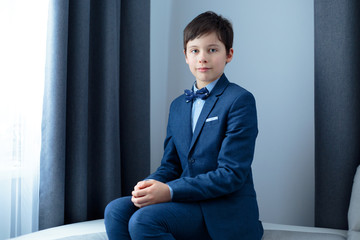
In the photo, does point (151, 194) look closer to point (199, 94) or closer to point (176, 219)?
point (176, 219)

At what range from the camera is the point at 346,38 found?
1.59 meters

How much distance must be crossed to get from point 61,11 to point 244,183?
1.06m

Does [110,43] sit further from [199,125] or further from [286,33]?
[286,33]

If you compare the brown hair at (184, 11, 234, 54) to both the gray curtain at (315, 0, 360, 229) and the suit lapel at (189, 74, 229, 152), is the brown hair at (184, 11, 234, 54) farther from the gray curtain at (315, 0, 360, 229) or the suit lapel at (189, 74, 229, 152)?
the gray curtain at (315, 0, 360, 229)

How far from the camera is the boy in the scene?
105 centimetres

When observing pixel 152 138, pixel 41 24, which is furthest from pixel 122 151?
pixel 41 24

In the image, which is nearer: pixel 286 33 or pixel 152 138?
pixel 286 33

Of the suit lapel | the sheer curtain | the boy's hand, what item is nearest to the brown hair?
the suit lapel

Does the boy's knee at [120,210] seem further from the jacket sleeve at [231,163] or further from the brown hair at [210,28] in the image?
the brown hair at [210,28]

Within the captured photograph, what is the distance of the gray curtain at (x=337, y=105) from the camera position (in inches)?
62.7

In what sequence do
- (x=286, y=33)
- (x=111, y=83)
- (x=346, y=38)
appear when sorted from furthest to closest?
1. (x=286, y=33)
2. (x=111, y=83)
3. (x=346, y=38)

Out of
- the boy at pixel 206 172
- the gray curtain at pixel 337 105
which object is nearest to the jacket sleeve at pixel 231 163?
the boy at pixel 206 172

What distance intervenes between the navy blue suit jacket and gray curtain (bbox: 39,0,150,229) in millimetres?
490

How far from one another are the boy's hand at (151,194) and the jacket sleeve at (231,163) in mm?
29
